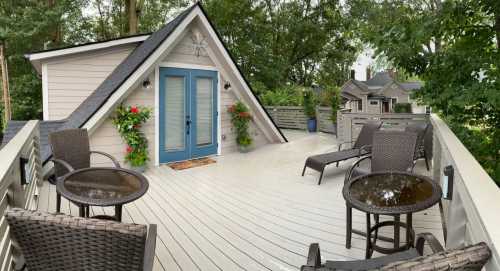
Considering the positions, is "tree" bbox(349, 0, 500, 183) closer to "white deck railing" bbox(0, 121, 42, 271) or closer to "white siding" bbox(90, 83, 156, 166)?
"white siding" bbox(90, 83, 156, 166)

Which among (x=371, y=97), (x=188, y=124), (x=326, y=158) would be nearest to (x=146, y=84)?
(x=188, y=124)

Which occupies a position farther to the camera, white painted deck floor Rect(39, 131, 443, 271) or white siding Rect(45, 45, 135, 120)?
white siding Rect(45, 45, 135, 120)

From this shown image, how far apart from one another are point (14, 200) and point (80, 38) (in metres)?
18.3

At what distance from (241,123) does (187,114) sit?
58.0 inches

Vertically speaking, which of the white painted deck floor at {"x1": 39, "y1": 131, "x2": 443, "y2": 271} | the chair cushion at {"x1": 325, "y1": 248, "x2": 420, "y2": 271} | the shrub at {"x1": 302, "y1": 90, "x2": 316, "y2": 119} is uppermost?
the shrub at {"x1": 302, "y1": 90, "x2": 316, "y2": 119}

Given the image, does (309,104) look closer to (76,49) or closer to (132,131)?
(132,131)

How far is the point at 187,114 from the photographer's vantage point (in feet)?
24.0

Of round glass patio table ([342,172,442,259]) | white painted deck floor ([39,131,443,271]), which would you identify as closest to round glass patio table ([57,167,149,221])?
white painted deck floor ([39,131,443,271])

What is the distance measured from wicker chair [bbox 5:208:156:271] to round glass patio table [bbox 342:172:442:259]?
1.66 metres

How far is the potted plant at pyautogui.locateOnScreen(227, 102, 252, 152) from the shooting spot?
321 inches

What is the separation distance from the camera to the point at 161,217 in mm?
3984

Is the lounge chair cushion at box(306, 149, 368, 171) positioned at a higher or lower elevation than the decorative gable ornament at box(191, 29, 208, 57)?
lower

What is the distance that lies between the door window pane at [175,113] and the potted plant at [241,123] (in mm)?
1354

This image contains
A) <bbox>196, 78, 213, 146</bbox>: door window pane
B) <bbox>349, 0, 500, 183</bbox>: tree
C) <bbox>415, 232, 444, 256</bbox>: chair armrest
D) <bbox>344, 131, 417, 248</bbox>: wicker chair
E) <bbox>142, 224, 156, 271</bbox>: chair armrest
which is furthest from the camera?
A: <bbox>196, 78, 213, 146</bbox>: door window pane
